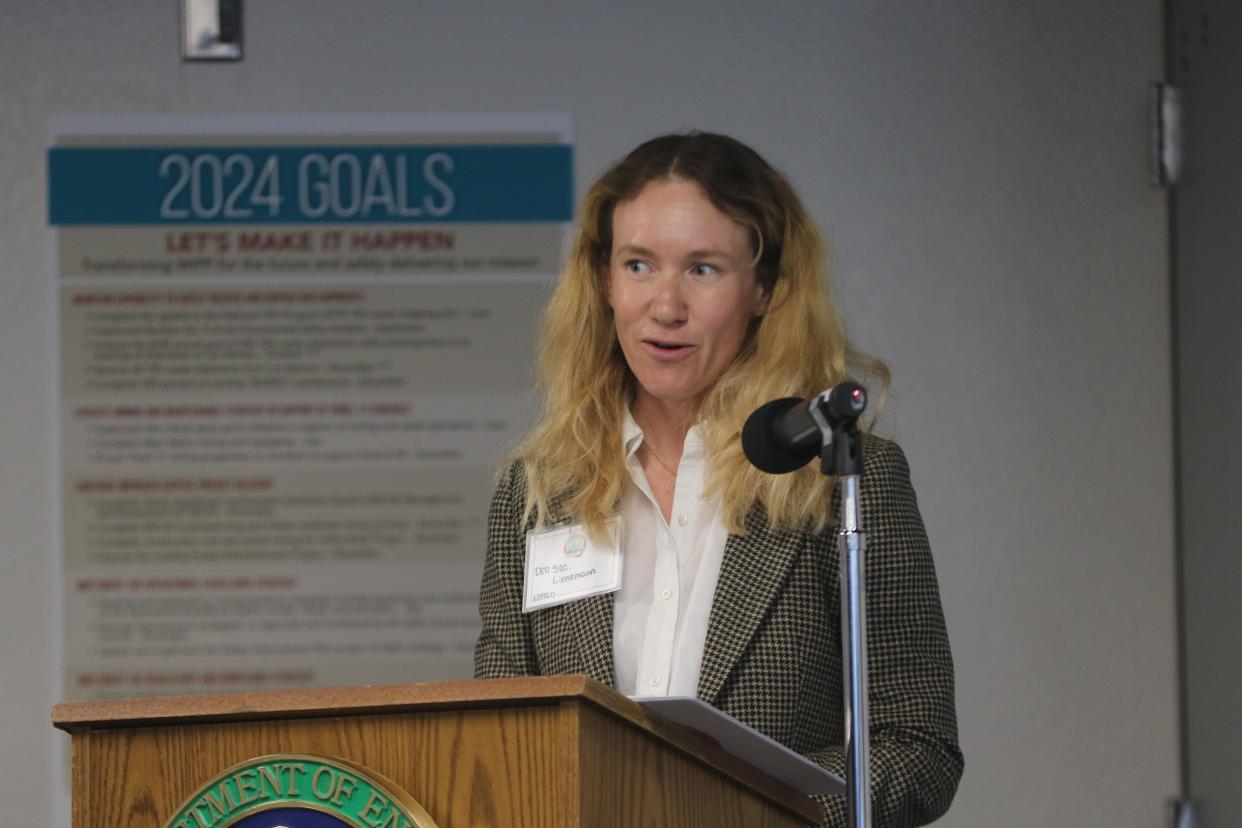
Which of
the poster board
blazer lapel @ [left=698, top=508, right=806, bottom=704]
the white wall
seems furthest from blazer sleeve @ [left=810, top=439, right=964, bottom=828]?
the poster board

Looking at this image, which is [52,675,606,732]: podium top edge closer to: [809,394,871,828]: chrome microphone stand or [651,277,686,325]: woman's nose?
[809,394,871,828]: chrome microphone stand

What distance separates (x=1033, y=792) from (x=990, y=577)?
1.56ft

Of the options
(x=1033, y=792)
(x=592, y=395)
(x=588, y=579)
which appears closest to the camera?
(x=588, y=579)

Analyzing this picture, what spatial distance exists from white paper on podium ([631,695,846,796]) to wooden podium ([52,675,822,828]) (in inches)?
0.7

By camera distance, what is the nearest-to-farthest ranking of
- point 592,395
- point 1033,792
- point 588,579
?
point 588,579 → point 592,395 → point 1033,792

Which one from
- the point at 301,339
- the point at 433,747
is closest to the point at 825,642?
the point at 433,747

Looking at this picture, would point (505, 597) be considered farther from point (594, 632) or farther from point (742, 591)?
point (742, 591)

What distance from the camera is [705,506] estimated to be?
2.15 meters

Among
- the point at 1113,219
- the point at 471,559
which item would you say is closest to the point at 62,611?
the point at 471,559

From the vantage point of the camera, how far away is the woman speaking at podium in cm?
200

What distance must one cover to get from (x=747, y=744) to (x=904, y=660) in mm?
535

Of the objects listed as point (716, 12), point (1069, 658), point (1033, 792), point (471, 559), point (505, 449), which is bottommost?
point (1033, 792)

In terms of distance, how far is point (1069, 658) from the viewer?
11.8ft

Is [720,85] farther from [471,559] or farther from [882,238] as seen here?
[471,559]
